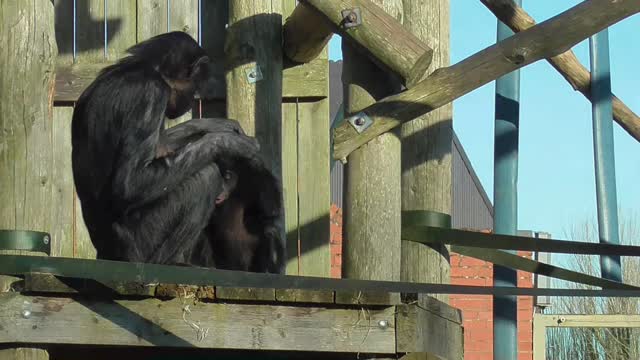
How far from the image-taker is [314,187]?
734 centimetres

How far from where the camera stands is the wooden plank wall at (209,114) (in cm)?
729

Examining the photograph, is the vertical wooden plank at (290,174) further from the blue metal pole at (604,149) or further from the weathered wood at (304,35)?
the blue metal pole at (604,149)

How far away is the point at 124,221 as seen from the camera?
5988 mm

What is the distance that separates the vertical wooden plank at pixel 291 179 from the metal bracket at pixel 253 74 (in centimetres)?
47

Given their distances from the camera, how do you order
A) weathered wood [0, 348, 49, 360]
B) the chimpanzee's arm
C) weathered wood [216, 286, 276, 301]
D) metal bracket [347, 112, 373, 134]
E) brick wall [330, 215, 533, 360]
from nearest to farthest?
weathered wood [0, 348, 49, 360] → weathered wood [216, 286, 276, 301] → metal bracket [347, 112, 373, 134] → the chimpanzee's arm → brick wall [330, 215, 533, 360]

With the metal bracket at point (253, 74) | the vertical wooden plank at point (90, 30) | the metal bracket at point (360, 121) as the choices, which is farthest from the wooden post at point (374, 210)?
the vertical wooden plank at point (90, 30)

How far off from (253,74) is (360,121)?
179 centimetres

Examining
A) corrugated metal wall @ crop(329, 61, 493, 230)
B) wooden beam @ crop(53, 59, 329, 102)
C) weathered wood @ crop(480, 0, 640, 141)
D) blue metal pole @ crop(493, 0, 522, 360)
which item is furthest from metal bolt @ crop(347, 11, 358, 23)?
corrugated metal wall @ crop(329, 61, 493, 230)

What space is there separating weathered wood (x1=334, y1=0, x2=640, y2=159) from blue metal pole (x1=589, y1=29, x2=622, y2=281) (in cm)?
274

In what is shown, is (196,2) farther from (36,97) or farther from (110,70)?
(36,97)

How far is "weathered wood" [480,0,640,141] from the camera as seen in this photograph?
24.8 ft

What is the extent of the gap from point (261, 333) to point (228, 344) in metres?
0.13

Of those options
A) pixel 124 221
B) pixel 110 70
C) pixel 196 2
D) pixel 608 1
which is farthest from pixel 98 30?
pixel 608 1

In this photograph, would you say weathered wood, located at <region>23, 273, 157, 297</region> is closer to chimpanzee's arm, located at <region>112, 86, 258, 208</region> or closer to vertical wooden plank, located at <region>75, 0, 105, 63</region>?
chimpanzee's arm, located at <region>112, 86, 258, 208</region>
